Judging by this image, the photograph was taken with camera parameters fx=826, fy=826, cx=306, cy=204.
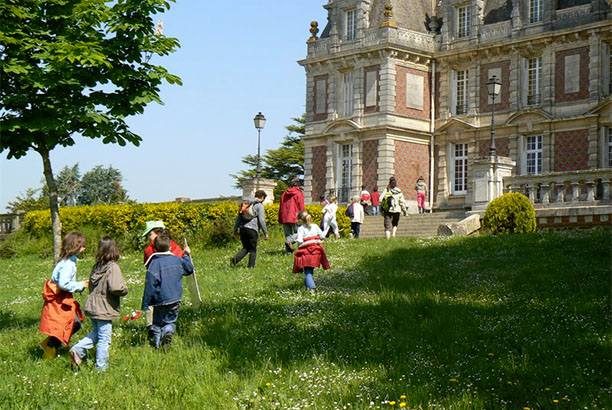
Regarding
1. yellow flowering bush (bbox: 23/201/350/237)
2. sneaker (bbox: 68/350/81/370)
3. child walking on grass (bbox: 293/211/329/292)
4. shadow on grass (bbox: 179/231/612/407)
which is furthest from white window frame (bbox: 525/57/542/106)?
sneaker (bbox: 68/350/81/370)

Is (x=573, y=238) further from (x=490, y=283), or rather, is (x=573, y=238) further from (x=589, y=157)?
(x=589, y=157)

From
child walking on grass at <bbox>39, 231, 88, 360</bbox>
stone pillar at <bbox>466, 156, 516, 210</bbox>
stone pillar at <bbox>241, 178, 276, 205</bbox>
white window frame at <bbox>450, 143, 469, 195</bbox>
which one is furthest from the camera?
white window frame at <bbox>450, 143, 469, 195</bbox>

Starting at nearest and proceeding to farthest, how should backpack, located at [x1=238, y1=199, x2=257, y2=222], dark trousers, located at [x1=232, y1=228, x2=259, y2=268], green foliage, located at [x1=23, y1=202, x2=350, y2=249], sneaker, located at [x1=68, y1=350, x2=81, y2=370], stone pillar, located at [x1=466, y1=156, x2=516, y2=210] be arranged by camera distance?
1. sneaker, located at [x1=68, y1=350, x2=81, y2=370]
2. backpack, located at [x1=238, y1=199, x2=257, y2=222]
3. dark trousers, located at [x1=232, y1=228, x2=259, y2=268]
4. stone pillar, located at [x1=466, y1=156, x2=516, y2=210]
5. green foliage, located at [x1=23, y1=202, x2=350, y2=249]

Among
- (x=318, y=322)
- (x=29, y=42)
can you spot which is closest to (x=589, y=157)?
(x=318, y=322)

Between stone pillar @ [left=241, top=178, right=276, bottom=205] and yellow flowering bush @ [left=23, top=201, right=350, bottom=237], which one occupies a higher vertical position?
stone pillar @ [left=241, top=178, right=276, bottom=205]

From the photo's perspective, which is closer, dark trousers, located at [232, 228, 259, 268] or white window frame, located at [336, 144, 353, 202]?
dark trousers, located at [232, 228, 259, 268]

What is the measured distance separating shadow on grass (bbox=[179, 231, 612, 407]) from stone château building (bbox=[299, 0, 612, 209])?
811 inches

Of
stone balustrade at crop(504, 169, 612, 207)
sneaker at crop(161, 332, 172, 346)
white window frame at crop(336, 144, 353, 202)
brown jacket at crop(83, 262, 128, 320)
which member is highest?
white window frame at crop(336, 144, 353, 202)

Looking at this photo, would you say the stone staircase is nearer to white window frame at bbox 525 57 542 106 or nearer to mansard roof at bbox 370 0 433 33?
white window frame at bbox 525 57 542 106

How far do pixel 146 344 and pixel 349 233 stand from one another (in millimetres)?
18572

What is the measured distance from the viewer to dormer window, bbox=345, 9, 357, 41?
131 ft

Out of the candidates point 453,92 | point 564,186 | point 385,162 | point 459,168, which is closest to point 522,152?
point 459,168

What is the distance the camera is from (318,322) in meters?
10.8

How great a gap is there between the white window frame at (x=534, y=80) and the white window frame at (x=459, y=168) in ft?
12.4
